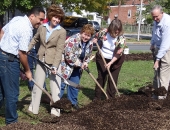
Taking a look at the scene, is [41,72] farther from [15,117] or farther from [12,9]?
[12,9]

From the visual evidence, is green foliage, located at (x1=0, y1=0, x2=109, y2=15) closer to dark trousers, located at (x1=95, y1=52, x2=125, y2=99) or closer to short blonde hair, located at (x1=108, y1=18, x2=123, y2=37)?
dark trousers, located at (x1=95, y1=52, x2=125, y2=99)

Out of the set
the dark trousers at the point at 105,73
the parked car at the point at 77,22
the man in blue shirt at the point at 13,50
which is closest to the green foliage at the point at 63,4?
the parked car at the point at 77,22

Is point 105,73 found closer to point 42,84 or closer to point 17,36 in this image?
point 42,84

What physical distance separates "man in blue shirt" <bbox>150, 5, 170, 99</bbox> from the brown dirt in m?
0.70

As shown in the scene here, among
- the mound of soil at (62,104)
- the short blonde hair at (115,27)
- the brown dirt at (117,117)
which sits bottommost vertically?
the brown dirt at (117,117)

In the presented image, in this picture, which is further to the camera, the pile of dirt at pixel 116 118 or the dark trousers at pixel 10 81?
the dark trousers at pixel 10 81

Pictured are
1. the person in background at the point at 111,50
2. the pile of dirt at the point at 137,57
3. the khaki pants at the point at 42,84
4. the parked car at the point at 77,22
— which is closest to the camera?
the khaki pants at the point at 42,84

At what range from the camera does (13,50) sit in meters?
5.11

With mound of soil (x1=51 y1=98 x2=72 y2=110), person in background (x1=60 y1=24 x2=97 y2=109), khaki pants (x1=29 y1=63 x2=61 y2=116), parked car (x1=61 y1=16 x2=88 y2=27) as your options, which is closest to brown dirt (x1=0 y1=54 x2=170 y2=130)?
mound of soil (x1=51 y1=98 x2=72 y2=110)

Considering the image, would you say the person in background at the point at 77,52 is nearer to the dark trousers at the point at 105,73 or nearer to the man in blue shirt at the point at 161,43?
the dark trousers at the point at 105,73

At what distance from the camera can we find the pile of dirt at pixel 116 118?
5.12m

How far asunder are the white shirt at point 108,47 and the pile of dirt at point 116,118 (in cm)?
101

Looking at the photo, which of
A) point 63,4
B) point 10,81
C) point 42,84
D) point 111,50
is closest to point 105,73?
point 111,50

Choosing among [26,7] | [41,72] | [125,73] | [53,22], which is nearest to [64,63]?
[41,72]
